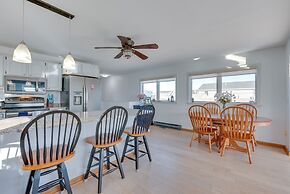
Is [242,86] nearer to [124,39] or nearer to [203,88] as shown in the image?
[203,88]

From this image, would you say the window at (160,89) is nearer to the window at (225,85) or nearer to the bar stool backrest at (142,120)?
the window at (225,85)

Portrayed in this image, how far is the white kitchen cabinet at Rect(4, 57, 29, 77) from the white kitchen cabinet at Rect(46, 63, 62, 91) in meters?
0.48

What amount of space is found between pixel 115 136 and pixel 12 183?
1105mm

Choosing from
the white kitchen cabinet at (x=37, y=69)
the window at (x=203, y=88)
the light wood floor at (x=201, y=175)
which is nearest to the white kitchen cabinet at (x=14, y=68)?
the white kitchen cabinet at (x=37, y=69)

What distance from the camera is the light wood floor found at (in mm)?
1839

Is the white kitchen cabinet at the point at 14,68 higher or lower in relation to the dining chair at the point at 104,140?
higher

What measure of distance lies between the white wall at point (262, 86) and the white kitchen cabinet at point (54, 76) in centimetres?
258

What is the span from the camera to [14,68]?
341 cm

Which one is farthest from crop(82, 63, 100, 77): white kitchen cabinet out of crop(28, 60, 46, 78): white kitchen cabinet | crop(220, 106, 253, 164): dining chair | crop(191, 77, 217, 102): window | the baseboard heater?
crop(220, 106, 253, 164): dining chair

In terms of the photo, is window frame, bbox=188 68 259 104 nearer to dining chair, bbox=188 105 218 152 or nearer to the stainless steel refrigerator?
dining chair, bbox=188 105 218 152

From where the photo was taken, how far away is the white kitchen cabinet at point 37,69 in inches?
144

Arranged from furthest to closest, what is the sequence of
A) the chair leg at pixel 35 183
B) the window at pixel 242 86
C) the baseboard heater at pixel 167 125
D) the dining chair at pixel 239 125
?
the baseboard heater at pixel 167 125 → the window at pixel 242 86 → the dining chair at pixel 239 125 → the chair leg at pixel 35 183

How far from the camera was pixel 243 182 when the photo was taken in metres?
1.98

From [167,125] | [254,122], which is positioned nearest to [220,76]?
[254,122]
